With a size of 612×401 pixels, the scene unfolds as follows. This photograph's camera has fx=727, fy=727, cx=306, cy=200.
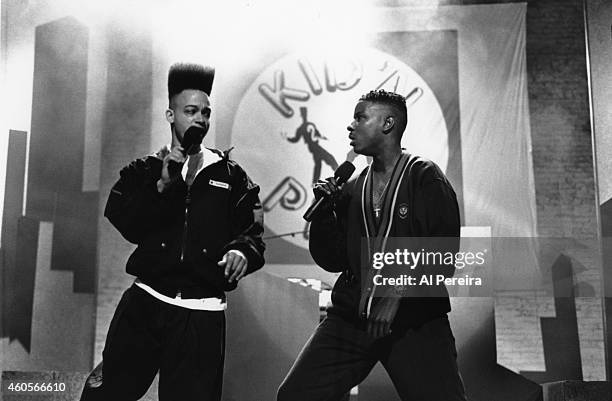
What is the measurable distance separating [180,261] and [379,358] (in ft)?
3.00

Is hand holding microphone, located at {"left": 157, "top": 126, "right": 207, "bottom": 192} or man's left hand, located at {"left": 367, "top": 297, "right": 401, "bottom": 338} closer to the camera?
hand holding microphone, located at {"left": 157, "top": 126, "right": 207, "bottom": 192}

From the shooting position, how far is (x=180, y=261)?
9.37 ft

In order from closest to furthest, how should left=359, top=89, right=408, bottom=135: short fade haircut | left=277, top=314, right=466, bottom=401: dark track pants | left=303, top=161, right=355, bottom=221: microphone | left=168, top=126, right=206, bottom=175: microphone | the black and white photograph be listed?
left=277, top=314, right=466, bottom=401: dark track pants, left=168, top=126, right=206, bottom=175: microphone, left=303, top=161, right=355, bottom=221: microphone, left=359, top=89, right=408, bottom=135: short fade haircut, the black and white photograph

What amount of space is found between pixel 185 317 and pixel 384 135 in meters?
1.28

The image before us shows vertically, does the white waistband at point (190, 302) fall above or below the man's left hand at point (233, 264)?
below

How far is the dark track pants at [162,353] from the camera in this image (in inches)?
107

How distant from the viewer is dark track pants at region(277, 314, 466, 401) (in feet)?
9.33

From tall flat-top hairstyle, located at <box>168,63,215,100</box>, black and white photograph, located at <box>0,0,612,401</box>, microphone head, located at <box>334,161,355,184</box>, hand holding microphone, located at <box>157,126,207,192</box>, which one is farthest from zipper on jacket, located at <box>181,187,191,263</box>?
black and white photograph, located at <box>0,0,612,401</box>

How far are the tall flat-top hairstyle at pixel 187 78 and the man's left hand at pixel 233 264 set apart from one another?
2.68 ft

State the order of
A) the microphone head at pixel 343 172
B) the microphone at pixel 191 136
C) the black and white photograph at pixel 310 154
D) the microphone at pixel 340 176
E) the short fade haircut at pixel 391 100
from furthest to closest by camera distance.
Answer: the black and white photograph at pixel 310 154 < the short fade haircut at pixel 391 100 < the microphone head at pixel 343 172 < the microphone at pixel 340 176 < the microphone at pixel 191 136
